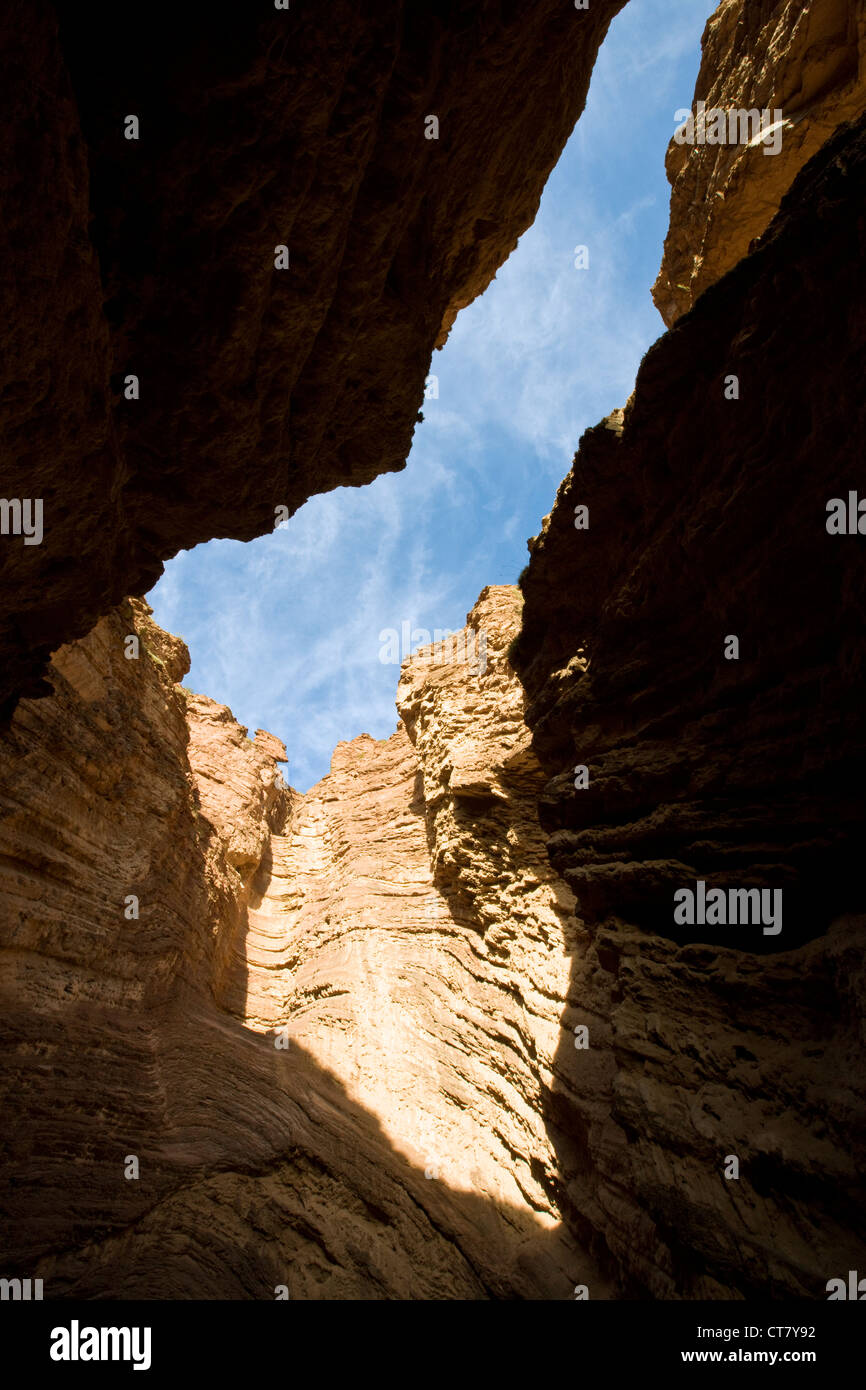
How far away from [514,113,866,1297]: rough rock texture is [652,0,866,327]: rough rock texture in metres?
4.89

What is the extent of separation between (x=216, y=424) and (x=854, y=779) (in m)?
7.74

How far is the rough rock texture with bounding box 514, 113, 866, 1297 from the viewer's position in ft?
19.3

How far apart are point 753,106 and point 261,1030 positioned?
22826 mm

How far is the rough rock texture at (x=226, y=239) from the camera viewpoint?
439 cm

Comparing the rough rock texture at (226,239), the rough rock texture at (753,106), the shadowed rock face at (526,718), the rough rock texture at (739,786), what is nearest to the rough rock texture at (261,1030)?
the shadowed rock face at (526,718)

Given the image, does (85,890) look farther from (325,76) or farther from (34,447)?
(325,76)

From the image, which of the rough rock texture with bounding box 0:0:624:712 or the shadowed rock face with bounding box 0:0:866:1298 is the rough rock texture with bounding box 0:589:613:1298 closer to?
the shadowed rock face with bounding box 0:0:866:1298

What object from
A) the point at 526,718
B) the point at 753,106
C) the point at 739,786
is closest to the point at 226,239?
the point at 739,786

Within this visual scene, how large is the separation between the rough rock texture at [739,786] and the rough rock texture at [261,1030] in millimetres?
2525

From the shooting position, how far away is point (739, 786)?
7.88 m

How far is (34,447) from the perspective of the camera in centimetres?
530

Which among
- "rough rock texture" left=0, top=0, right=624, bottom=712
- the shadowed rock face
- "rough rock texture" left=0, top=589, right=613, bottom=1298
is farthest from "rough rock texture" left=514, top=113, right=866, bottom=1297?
"rough rock texture" left=0, top=0, right=624, bottom=712

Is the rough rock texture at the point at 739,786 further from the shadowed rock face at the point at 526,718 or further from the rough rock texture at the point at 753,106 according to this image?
the rough rock texture at the point at 753,106

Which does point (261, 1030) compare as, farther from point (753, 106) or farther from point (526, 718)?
point (753, 106)
